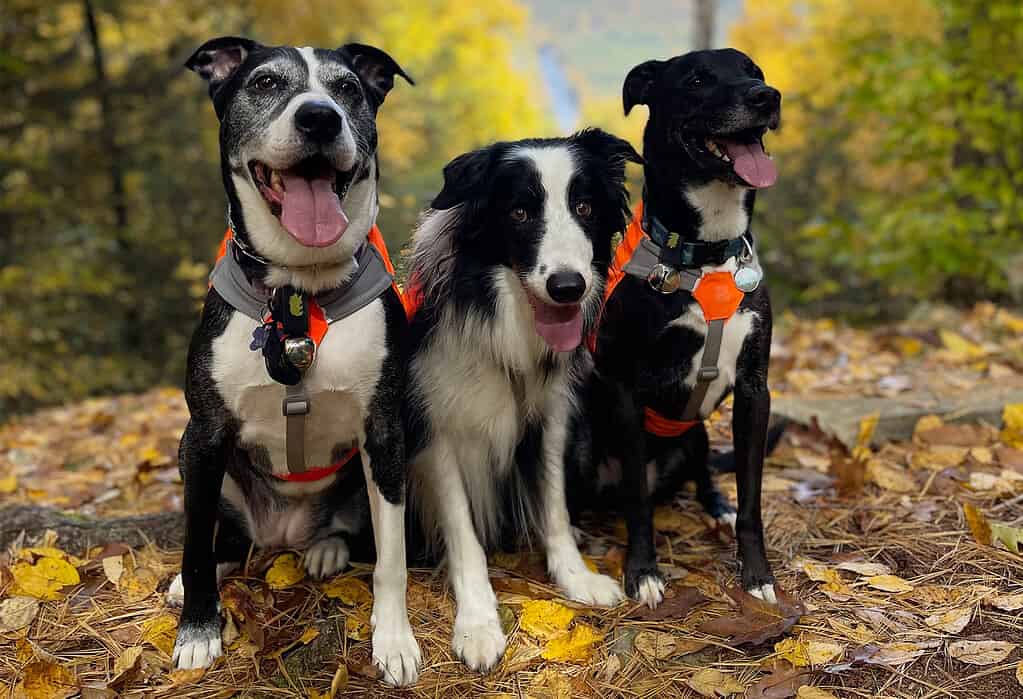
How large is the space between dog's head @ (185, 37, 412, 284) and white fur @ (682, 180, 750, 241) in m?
1.06

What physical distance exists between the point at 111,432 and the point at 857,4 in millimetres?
13249

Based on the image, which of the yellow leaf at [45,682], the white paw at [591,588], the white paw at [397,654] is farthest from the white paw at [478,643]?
the yellow leaf at [45,682]

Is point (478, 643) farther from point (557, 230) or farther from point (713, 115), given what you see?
point (713, 115)

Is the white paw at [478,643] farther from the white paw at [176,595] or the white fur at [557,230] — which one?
the white fur at [557,230]

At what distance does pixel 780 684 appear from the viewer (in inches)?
89.3

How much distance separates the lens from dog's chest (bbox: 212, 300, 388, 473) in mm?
2365

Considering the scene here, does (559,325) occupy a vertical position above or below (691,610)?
above

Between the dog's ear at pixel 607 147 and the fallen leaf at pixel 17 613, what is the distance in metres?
2.28

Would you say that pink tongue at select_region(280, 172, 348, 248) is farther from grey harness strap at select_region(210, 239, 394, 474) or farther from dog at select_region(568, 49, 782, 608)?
dog at select_region(568, 49, 782, 608)

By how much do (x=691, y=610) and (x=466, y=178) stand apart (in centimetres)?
156

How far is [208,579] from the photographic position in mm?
2516

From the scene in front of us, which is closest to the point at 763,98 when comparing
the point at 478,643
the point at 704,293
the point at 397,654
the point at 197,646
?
the point at 704,293

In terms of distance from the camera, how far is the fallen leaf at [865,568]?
2.81 m

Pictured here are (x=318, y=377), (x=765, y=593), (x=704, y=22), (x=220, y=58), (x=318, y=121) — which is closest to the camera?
(x=318, y=121)
